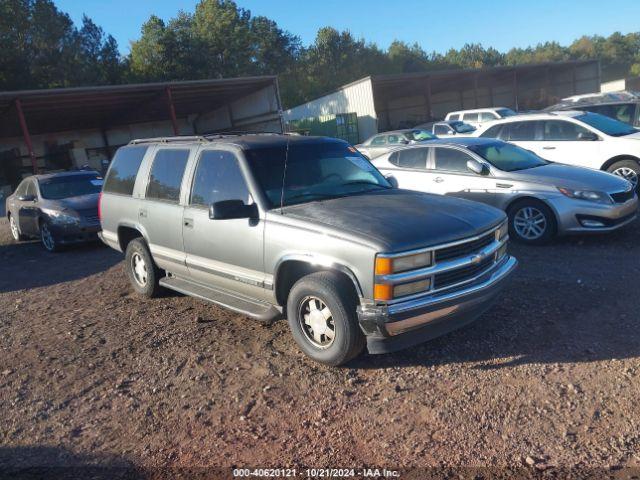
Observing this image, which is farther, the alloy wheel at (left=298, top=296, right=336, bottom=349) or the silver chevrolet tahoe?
the alloy wheel at (left=298, top=296, right=336, bottom=349)

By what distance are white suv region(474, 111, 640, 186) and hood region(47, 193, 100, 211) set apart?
814 centimetres

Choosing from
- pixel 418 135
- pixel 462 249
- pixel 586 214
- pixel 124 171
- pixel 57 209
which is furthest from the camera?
pixel 418 135

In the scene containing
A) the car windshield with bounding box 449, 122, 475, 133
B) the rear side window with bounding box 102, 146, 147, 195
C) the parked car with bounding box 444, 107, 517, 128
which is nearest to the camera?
the rear side window with bounding box 102, 146, 147, 195

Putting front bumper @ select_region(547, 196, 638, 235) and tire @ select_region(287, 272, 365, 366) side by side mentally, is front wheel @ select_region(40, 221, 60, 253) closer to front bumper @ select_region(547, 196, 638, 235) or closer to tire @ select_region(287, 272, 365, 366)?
tire @ select_region(287, 272, 365, 366)

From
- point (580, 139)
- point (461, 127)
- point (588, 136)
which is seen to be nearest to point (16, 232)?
point (580, 139)

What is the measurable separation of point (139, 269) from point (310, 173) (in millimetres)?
2755

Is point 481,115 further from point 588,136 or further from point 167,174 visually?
point 167,174

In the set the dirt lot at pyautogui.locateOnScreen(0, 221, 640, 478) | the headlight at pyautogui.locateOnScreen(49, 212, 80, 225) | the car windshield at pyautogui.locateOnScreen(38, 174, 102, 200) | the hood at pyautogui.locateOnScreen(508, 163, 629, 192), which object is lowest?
the dirt lot at pyautogui.locateOnScreen(0, 221, 640, 478)

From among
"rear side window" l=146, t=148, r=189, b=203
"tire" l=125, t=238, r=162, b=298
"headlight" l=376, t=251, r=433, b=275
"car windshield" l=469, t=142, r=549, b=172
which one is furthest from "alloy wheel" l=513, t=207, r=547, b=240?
"tire" l=125, t=238, r=162, b=298

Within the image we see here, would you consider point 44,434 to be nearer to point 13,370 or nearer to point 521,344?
point 13,370

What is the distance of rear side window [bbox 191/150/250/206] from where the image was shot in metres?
4.84

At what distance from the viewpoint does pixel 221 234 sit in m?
4.86

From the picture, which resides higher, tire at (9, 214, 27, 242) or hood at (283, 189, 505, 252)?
hood at (283, 189, 505, 252)

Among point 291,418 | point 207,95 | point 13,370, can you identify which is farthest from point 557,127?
point 207,95
